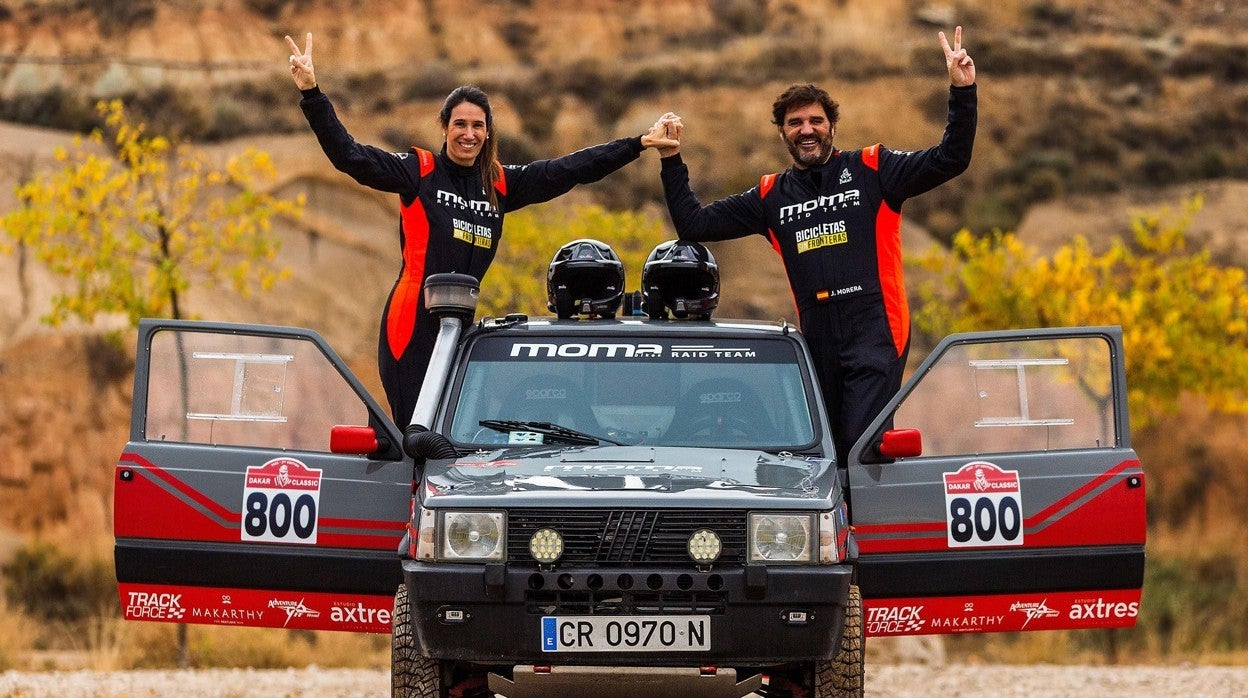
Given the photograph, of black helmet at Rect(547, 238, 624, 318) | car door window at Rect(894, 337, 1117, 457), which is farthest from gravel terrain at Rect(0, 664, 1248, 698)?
car door window at Rect(894, 337, 1117, 457)

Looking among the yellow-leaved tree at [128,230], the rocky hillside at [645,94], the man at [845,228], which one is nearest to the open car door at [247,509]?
the man at [845,228]

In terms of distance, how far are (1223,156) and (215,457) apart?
128 ft

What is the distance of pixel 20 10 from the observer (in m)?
39.7

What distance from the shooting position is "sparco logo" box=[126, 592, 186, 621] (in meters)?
7.06

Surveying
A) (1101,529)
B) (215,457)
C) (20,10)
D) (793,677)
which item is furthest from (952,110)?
(20,10)

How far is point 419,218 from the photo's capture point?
8258 millimetres

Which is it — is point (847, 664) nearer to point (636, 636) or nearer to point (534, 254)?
point (636, 636)

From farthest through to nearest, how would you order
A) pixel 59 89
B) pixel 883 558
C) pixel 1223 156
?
pixel 1223 156, pixel 59 89, pixel 883 558

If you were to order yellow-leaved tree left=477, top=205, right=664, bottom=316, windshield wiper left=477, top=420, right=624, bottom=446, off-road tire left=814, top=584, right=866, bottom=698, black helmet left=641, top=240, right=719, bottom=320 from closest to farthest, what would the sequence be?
off-road tire left=814, top=584, right=866, bottom=698 → windshield wiper left=477, top=420, right=624, bottom=446 → black helmet left=641, top=240, right=719, bottom=320 → yellow-leaved tree left=477, top=205, right=664, bottom=316

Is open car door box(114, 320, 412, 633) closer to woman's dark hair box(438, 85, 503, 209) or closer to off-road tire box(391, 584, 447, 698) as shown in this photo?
off-road tire box(391, 584, 447, 698)

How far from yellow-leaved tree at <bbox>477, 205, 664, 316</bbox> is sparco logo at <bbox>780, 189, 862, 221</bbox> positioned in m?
16.8

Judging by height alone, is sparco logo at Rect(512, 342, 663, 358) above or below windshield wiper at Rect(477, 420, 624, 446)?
above

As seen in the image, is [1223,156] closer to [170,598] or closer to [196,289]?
[196,289]

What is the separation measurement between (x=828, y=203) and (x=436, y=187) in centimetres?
191
